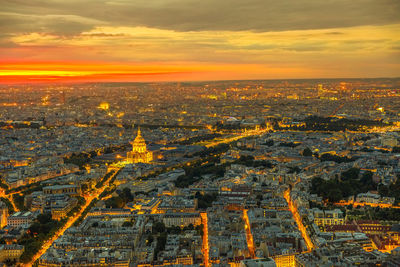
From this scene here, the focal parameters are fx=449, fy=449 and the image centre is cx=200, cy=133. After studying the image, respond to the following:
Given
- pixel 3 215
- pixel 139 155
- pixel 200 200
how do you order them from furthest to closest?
1. pixel 139 155
2. pixel 200 200
3. pixel 3 215

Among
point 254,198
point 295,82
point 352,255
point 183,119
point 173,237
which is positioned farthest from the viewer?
point 295,82

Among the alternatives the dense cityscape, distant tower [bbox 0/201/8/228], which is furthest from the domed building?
distant tower [bbox 0/201/8/228]

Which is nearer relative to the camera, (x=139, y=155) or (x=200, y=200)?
(x=200, y=200)

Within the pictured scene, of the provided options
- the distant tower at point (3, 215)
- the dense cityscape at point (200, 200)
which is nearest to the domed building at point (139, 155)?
the dense cityscape at point (200, 200)

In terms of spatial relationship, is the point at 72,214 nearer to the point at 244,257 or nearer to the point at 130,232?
the point at 130,232

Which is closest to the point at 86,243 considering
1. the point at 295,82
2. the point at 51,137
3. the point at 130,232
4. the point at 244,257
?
the point at 130,232

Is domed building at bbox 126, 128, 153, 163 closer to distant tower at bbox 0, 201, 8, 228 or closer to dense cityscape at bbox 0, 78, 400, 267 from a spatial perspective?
dense cityscape at bbox 0, 78, 400, 267

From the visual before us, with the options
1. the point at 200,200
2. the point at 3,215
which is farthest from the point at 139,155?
the point at 3,215

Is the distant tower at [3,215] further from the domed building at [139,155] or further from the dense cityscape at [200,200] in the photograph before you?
the domed building at [139,155]

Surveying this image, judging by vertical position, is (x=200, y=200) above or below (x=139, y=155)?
above

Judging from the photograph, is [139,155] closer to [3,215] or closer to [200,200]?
[200,200]

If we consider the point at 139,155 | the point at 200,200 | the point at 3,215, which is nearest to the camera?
the point at 3,215
